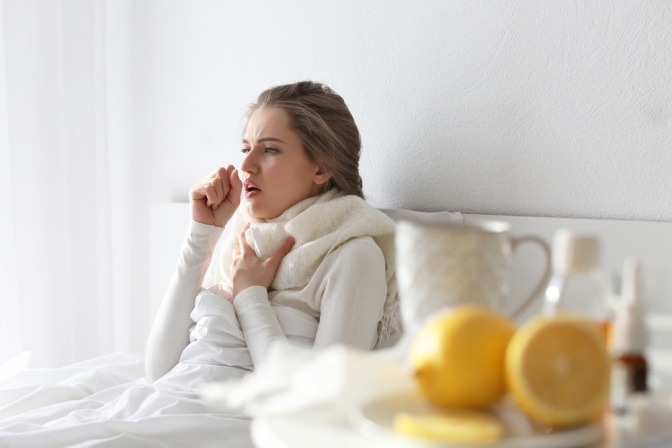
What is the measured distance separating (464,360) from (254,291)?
100 centimetres

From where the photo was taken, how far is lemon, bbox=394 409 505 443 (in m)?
0.65

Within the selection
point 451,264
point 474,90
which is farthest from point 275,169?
point 451,264

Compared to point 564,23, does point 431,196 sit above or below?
below

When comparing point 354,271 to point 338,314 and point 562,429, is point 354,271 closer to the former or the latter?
point 338,314

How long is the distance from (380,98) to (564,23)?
1.72ft

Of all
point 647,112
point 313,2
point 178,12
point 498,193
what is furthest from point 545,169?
point 178,12

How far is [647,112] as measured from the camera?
1.47 meters

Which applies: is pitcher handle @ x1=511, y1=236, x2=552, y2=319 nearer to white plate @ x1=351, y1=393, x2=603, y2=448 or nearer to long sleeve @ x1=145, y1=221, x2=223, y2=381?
white plate @ x1=351, y1=393, x2=603, y2=448

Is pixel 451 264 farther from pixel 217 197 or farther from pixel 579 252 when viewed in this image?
pixel 217 197

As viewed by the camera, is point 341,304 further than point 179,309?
No

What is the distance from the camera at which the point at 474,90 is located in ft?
5.80

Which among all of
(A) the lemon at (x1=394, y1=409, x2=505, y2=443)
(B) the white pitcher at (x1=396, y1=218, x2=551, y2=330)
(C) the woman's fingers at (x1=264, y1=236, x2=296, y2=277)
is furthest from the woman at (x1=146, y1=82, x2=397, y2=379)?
(A) the lemon at (x1=394, y1=409, x2=505, y2=443)

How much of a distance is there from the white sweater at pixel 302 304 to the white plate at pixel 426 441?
0.77 metres

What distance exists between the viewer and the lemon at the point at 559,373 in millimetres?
680
